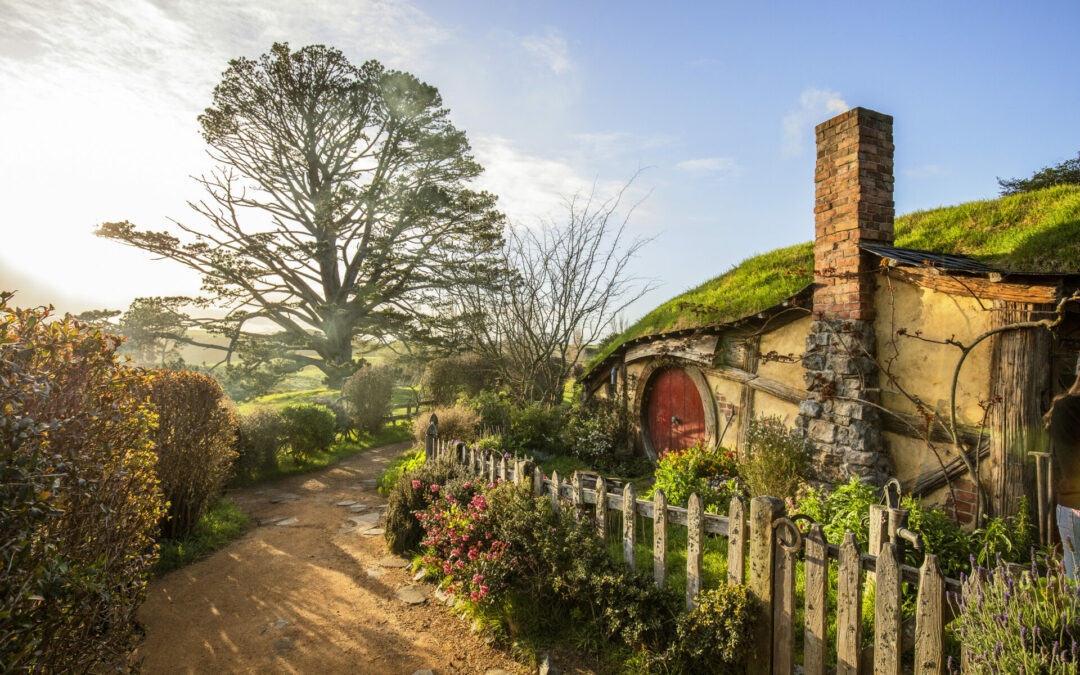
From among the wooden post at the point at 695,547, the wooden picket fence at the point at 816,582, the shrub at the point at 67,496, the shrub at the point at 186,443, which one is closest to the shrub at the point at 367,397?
the shrub at the point at 186,443

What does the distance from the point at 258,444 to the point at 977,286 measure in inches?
480

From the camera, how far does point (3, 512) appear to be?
7.29 feet

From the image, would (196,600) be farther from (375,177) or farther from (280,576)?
(375,177)

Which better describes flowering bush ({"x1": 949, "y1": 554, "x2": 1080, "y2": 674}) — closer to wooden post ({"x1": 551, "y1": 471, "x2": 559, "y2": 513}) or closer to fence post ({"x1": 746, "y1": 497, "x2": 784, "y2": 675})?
fence post ({"x1": 746, "y1": 497, "x2": 784, "y2": 675})

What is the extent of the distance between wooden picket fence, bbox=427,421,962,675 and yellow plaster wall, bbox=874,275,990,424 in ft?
8.08

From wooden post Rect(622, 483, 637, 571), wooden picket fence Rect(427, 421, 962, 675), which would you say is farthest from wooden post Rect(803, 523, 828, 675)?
wooden post Rect(622, 483, 637, 571)

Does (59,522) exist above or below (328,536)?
above

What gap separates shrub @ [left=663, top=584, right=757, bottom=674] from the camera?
3.52m

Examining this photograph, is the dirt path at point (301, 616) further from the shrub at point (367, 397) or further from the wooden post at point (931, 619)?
the shrub at point (367, 397)

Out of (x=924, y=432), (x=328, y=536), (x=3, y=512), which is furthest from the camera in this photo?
(x=328, y=536)

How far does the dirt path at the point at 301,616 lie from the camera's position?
4418 mm

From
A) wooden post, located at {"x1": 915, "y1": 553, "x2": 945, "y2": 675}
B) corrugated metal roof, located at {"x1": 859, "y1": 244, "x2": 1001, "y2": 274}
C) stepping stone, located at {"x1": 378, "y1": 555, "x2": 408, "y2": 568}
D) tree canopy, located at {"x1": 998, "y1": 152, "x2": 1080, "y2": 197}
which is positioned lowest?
stepping stone, located at {"x1": 378, "y1": 555, "x2": 408, "y2": 568}

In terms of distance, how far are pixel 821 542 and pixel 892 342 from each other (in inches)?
160

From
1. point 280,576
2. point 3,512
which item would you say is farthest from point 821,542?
point 280,576
